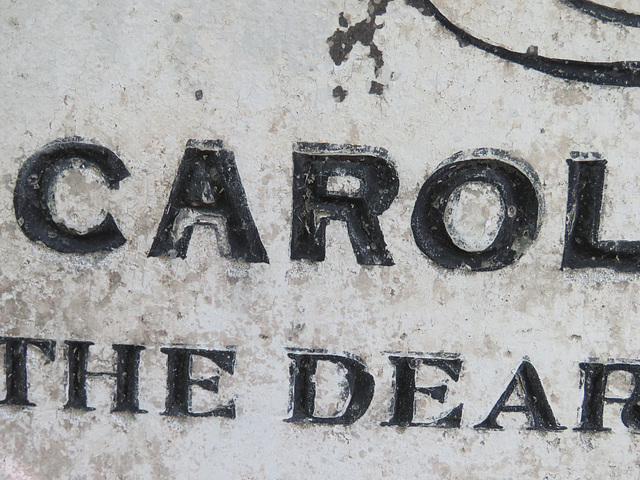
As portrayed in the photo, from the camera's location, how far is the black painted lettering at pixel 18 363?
47.4 inches

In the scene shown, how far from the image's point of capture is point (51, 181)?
46.3 inches

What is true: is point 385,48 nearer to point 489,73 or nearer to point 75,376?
point 489,73

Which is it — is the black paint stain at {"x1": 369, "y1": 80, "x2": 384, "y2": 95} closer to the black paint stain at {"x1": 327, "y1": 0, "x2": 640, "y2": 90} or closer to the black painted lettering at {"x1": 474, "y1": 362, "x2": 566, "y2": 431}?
the black paint stain at {"x1": 327, "y1": 0, "x2": 640, "y2": 90}

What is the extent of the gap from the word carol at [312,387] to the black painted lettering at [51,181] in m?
0.25

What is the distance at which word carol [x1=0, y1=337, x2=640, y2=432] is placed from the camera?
1.19m

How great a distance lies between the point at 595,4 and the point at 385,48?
452 mm

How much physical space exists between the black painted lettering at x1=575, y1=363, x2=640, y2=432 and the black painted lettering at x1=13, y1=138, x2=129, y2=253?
43.4 inches

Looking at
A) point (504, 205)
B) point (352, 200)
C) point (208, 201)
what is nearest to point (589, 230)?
point (504, 205)

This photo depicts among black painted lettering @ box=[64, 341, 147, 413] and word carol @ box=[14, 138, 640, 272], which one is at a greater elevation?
word carol @ box=[14, 138, 640, 272]

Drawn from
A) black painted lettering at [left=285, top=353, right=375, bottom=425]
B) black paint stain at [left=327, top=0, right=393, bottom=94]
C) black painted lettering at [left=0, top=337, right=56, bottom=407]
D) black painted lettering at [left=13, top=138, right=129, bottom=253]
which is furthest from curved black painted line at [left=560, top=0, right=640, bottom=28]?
black painted lettering at [left=0, top=337, right=56, bottom=407]

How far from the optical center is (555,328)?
46.5 inches

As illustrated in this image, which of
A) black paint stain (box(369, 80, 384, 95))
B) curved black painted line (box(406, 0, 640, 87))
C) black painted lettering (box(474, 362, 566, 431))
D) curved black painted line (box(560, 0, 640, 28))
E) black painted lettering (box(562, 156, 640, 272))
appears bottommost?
black painted lettering (box(474, 362, 566, 431))

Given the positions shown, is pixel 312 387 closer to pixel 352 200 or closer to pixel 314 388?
pixel 314 388

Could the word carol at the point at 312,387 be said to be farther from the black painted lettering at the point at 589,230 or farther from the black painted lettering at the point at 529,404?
the black painted lettering at the point at 589,230
